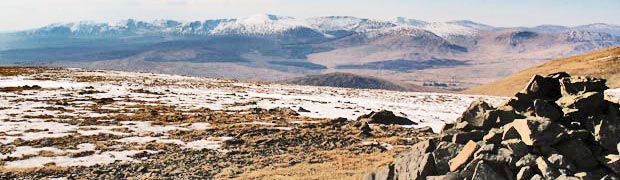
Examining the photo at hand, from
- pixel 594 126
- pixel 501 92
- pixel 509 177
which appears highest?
pixel 594 126

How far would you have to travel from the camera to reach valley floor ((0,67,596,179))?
24266mm

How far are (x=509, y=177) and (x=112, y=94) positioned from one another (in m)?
52.4

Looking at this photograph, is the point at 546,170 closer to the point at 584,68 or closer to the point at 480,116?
the point at 480,116

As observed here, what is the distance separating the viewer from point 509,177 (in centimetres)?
1561

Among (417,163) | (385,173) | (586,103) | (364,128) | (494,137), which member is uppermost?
(586,103)

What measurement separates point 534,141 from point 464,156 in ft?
7.32

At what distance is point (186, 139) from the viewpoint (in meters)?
31.8

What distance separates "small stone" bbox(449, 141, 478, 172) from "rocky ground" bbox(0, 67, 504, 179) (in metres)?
7.00

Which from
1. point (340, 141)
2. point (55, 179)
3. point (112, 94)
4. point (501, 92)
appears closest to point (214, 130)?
point (340, 141)

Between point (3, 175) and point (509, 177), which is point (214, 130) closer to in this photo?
point (3, 175)

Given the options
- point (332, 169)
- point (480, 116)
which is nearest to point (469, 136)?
point (480, 116)

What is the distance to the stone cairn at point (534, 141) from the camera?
51.0 ft

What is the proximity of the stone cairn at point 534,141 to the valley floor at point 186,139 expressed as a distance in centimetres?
639

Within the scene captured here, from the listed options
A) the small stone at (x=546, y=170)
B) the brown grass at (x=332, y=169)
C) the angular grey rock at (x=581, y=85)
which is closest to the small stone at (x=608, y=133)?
the angular grey rock at (x=581, y=85)
